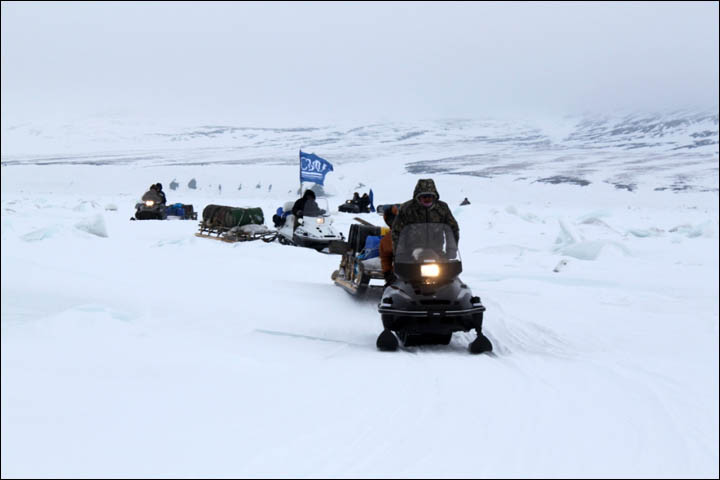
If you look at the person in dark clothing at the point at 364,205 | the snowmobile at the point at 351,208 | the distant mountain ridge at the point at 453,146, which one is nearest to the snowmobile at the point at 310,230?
the snowmobile at the point at 351,208

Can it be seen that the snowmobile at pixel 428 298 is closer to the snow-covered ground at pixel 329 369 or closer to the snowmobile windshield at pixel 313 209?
the snow-covered ground at pixel 329 369

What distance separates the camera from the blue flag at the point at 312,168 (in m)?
18.7

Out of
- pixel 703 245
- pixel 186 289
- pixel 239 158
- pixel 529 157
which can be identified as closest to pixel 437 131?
pixel 529 157

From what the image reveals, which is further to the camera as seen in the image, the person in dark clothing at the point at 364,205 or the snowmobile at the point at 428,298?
the person in dark clothing at the point at 364,205

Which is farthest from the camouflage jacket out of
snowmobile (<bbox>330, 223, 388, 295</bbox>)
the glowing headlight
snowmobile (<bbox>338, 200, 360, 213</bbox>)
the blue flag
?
snowmobile (<bbox>338, 200, 360, 213</bbox>)

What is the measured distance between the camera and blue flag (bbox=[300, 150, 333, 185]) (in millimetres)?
18688

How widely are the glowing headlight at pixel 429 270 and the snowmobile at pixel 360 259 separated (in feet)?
7.09

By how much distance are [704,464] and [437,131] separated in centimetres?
11372

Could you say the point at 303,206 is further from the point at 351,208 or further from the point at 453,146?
the point at 453,146

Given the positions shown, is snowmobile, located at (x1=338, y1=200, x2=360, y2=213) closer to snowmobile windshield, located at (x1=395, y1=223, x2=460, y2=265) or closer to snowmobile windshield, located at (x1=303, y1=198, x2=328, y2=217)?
snowmobile windshield, located at (x1=303, y1=198, x2=328, y2=217)

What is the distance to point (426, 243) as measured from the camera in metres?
6.20

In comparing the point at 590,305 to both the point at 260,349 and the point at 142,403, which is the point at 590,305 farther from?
the point at 142,403

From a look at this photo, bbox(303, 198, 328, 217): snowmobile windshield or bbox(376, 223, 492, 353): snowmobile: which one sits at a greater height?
bbox(303, 198, 328, 217): snowmobile windshield

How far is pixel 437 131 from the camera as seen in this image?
114125 millimetres
